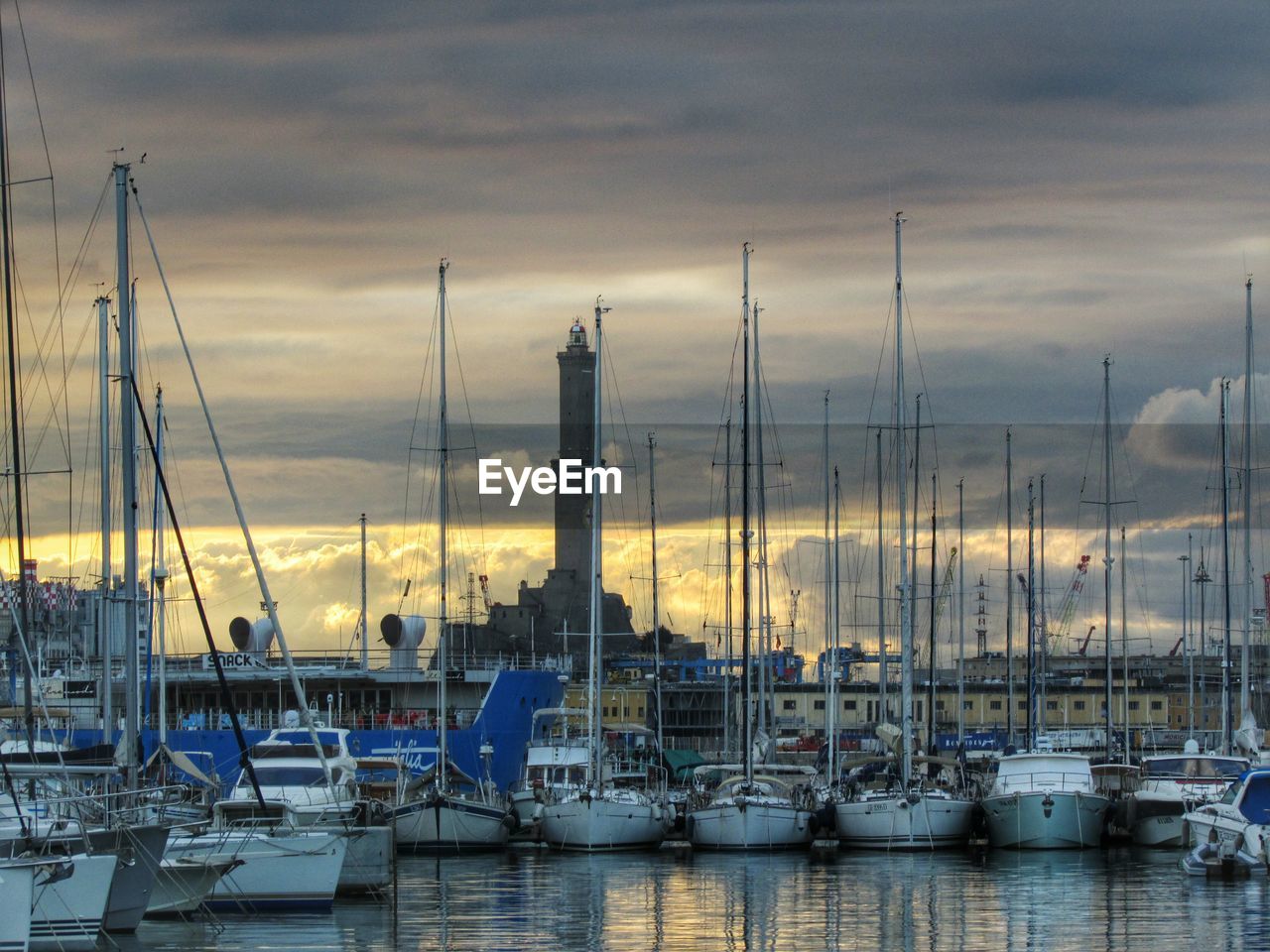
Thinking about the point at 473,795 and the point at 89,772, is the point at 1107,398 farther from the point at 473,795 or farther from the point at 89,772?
the point at 89,772

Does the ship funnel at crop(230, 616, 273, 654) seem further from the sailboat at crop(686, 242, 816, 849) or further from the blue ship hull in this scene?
the sailboat at crop(686, 242, 816, 849)

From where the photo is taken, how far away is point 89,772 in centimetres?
3125

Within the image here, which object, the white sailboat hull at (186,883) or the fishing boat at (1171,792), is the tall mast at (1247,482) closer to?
the fishing boat at (1171,792)

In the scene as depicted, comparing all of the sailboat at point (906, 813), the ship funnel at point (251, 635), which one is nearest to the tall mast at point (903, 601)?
the sailboat at point (906, 813)

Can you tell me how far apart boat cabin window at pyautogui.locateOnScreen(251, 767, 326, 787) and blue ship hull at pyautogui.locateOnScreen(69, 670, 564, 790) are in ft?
55.6

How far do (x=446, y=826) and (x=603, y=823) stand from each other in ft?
15.0

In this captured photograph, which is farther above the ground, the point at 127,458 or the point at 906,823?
the point at 127,458

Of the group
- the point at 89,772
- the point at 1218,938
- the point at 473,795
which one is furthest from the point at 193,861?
the point at 473,795

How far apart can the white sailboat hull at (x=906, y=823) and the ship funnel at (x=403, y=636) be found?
23901 mm

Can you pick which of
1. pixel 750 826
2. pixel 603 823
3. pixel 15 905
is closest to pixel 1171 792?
pixel 750 826

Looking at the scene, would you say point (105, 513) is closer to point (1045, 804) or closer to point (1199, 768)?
point (1045, 804)

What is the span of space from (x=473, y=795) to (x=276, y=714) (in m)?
11.9

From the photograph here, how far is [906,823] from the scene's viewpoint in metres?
53.4

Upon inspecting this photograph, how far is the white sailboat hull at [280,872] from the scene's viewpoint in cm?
3553
